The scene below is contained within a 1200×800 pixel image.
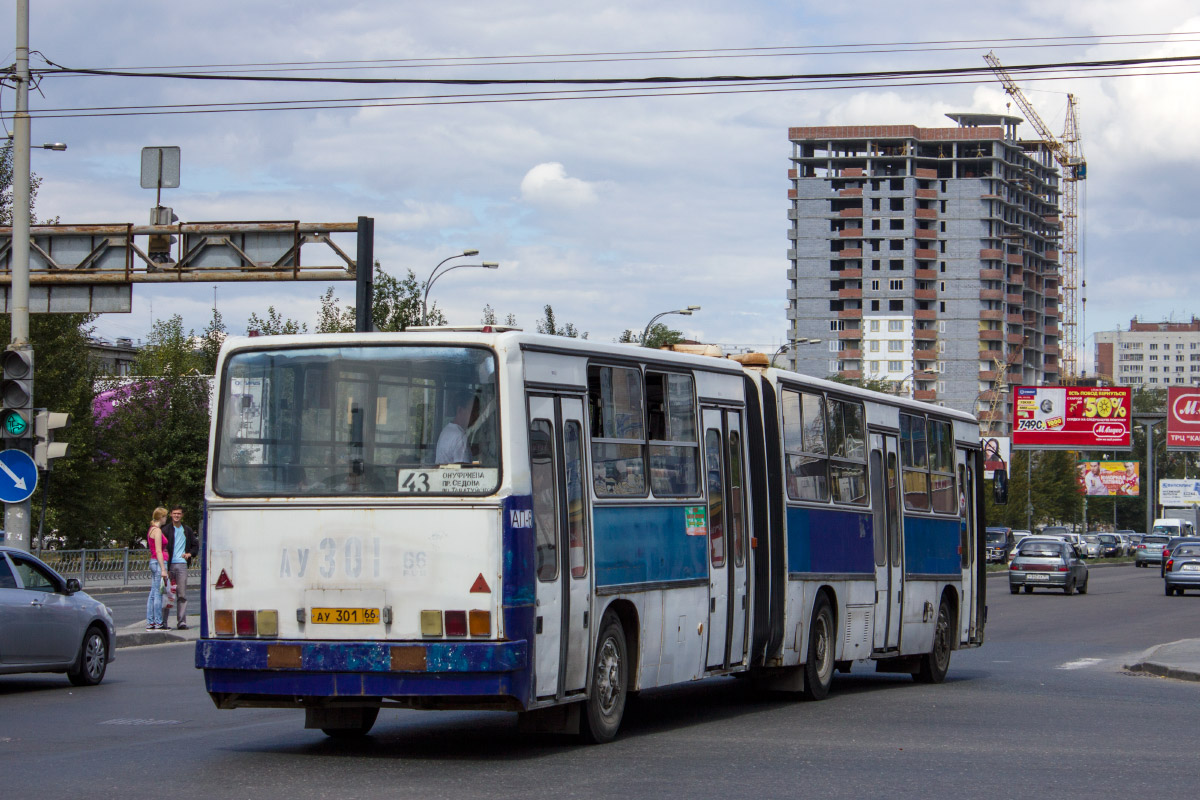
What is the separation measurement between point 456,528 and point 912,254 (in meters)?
166

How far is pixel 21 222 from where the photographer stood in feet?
71.4

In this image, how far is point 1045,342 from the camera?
614 ft

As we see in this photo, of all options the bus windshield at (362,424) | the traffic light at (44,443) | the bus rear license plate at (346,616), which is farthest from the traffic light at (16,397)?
the bus rear license plate at (346,616)

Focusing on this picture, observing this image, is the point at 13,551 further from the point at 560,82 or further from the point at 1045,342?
the point at 1045,342

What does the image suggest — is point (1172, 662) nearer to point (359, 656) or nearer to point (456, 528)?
point (456, 528)

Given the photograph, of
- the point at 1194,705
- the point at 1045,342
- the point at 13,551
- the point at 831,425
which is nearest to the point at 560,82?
the point at 831,425

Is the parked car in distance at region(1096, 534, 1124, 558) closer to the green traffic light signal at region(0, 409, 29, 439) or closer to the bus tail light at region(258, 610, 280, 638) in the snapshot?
the green traffic light signal at region(0, 409, 29, 439)

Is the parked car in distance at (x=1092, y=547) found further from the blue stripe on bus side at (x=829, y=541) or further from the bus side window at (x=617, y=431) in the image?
the bus side window at (x=617, y=431)

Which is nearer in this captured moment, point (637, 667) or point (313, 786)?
point (313, 786)

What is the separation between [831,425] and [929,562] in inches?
133

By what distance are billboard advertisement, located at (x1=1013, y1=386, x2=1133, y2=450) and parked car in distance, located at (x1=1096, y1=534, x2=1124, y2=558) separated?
19.7m

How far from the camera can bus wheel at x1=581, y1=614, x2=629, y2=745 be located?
11484 mm

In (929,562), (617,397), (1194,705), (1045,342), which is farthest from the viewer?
(1045,342)

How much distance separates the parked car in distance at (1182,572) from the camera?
47.2 metres
